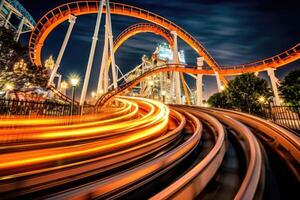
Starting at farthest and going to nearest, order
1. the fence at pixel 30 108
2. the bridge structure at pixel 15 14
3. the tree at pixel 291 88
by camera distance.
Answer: the bridge structure at pixel 15 14
the tree at pixel 291 88
the fence at pixel 30 108

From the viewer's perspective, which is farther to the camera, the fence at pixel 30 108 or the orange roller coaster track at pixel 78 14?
the orange roller coaster track at pixel 78 14

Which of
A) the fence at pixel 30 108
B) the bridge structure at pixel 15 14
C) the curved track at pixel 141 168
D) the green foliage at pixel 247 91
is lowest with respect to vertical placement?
the curved track at pixel 141 168

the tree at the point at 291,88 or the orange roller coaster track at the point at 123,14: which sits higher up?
the orange roller coaster track at the point at 123,14

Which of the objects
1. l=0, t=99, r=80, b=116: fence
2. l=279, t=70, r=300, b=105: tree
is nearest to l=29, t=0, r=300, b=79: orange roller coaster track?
l=279, t=70, r=300, b=105: tree

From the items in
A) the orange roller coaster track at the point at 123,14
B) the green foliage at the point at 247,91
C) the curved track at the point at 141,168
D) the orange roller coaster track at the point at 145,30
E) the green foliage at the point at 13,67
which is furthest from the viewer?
the orange roller coaster track at the point at 145,30

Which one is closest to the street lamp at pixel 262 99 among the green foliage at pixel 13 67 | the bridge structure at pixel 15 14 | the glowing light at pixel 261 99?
the glowing light at pixel 261 99

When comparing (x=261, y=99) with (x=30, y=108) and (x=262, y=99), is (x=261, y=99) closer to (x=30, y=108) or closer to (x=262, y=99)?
(x=262, y=99)

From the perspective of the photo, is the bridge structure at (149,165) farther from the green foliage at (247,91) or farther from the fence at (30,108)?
the green foliage at (247,91)

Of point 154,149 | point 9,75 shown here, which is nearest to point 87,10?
point 9,75

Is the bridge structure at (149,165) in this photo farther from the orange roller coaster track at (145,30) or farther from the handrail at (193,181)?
Answer: the orange roller coaster track at (145,30)
